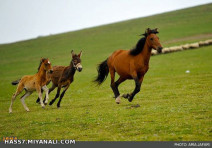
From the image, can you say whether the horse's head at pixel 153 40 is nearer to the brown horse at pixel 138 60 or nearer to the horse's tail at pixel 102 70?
the brown horse at pixel 138 60

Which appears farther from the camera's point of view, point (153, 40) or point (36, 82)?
point (36, 82)

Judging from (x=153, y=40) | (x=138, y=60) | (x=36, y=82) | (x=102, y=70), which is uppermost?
(x=153, y=40)

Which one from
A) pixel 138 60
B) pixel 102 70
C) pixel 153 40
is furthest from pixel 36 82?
pixel 153 40

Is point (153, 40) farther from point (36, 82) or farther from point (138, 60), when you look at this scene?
point (36, 82)

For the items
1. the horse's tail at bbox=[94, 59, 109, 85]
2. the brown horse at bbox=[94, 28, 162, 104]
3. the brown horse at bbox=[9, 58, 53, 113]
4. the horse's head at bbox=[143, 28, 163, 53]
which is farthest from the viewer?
the horse's tail at bbox=[94, 59, 109, 85]

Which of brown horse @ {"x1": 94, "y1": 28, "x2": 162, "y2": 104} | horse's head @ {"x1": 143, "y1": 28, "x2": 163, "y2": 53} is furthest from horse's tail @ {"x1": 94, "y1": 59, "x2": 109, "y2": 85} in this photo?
horse's head @ {"x1": 143, "y1": 28, "x2": 163, "y2": 53}

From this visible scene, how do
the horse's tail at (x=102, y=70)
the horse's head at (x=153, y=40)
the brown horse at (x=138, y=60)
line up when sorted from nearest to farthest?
the horse's head at (x=153, y=40) → the brown horse at (x=138, y=60) → the horse's tail at (x=102, y=70)

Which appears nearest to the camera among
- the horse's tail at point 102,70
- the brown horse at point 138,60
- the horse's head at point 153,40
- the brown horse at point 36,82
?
the horse's head at point 153,40

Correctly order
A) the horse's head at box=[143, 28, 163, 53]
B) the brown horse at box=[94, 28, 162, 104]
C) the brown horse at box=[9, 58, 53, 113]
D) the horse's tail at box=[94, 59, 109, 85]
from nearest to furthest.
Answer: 1. the horse's head at box=[143, 28, 163, 53]
2. the brown horse at box=[94, 28, 162, 104]
3. the brown horse at box=[9, 58, 53, 113]
4. the horse's tail at box=[94, 59, 109, 85]

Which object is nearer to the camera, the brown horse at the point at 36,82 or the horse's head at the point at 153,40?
the horse's head at the point at 153,40

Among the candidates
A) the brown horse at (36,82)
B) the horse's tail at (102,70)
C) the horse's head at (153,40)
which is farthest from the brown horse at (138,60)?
the brown horse at (36,82)

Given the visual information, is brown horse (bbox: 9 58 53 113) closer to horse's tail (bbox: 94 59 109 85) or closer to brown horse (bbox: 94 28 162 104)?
horse's tail (bbox: 94 59 109 85)

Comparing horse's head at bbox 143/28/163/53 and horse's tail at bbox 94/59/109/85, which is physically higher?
horse's head at bbox 143/28/163/53

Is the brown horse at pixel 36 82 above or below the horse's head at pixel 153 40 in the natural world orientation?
below
